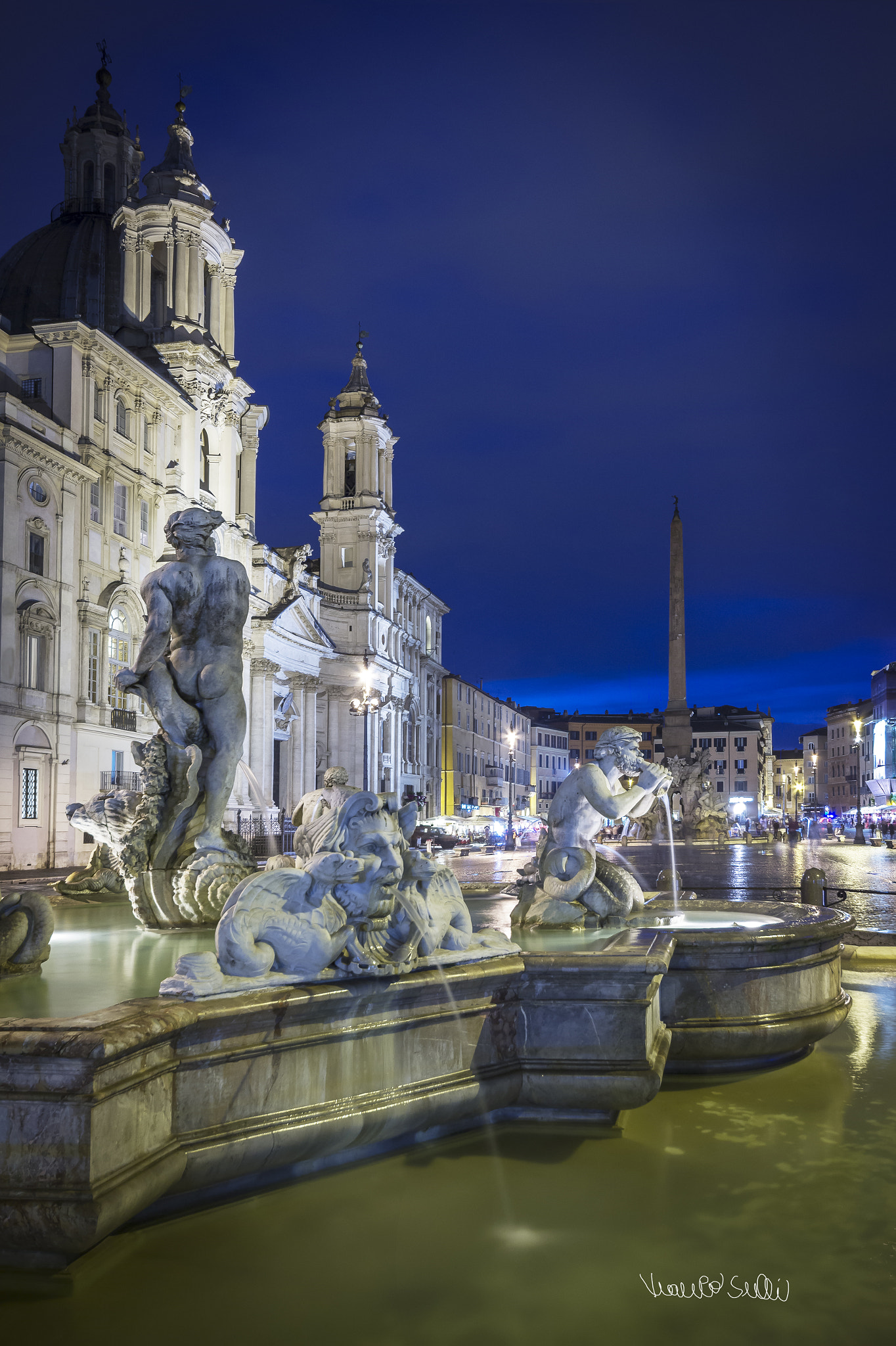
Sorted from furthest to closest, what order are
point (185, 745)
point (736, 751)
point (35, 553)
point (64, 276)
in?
point (736, 751), point (64, 276), point (35, 553), point (185, 745)

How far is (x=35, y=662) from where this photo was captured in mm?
29359

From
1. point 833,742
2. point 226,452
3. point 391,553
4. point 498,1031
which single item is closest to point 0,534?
point 226,452

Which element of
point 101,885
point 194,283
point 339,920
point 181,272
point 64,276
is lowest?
point 101,885

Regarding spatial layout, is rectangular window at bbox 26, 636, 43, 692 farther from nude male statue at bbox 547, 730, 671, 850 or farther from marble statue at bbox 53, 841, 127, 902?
nude male statue at bbox 547, 730, 671, 850

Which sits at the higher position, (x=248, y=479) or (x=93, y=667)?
(x=248, y=479)

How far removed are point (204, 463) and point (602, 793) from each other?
40.0 meters

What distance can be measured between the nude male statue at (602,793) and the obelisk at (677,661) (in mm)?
38898

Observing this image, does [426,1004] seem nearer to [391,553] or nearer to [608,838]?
[608,838]

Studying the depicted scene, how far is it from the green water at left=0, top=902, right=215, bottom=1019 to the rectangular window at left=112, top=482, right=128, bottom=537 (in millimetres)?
28848

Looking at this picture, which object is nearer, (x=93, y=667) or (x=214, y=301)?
(x=93, y=667)

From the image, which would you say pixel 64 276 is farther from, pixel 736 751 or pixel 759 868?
pixel 736 751

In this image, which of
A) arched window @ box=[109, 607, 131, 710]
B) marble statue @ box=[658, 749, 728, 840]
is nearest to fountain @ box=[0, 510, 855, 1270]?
arched window @ box=[109, 607, 131, 710]

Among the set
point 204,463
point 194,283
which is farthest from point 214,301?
point 204,463
